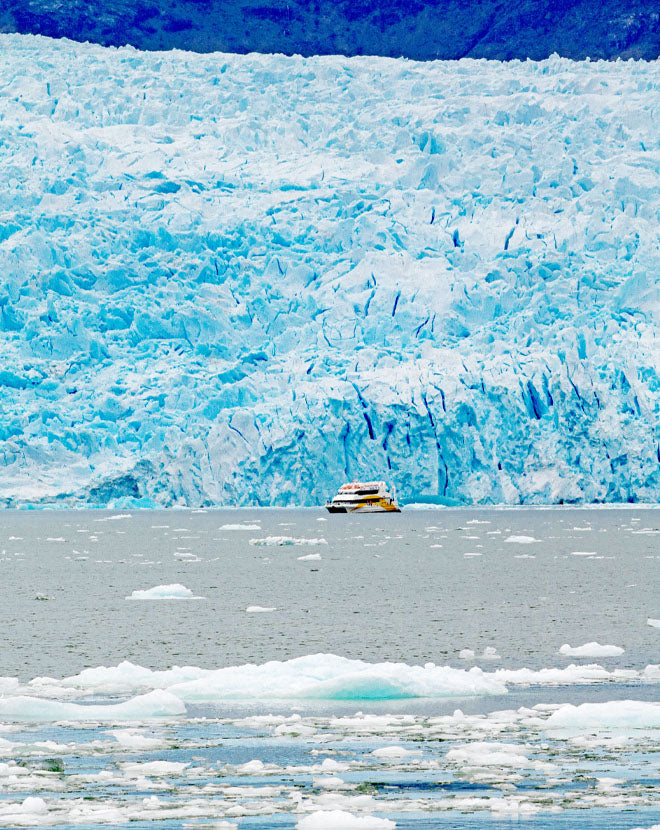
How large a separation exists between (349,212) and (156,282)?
7.29m

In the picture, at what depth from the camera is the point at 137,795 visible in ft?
18.1

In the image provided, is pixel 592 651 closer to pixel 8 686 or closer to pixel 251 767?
pixel 8 686

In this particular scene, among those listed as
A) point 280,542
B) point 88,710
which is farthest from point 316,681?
point 280,542

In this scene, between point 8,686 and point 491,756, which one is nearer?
point 491,756

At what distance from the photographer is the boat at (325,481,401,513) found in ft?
131

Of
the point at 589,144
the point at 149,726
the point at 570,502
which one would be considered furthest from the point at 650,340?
the point at 149,726

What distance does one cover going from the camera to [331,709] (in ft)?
25.9

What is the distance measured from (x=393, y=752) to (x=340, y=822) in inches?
59.9

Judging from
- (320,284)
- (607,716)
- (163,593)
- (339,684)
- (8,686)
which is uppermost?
(320,284)

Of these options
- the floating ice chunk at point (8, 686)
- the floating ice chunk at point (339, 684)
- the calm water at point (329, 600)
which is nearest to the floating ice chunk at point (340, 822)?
the floating ice chunk at point (339, 684)

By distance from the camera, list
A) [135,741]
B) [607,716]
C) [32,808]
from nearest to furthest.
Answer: [32,808]
[135,741]
[607,716]

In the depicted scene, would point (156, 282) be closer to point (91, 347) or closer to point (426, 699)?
point (91, 347)

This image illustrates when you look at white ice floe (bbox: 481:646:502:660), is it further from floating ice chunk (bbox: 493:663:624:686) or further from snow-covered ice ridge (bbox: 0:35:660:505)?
snow-covered ice ridge (bbox: 0:35:660:505)

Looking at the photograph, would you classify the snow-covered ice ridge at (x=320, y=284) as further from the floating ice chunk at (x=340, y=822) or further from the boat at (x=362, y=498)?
the floating ice chunk at (x=340, y=822)
